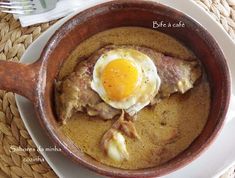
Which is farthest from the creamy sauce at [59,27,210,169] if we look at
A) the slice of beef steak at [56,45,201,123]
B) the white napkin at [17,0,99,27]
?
the white napkin at [17,0,99,27]

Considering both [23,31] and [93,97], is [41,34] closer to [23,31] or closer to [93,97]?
[23,31]

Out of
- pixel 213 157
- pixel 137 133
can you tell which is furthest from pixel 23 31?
pixel 213 157

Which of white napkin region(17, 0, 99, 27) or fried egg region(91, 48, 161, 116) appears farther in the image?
white napkin region(17, 0, 99, 27)

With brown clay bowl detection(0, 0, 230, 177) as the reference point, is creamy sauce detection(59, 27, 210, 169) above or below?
below

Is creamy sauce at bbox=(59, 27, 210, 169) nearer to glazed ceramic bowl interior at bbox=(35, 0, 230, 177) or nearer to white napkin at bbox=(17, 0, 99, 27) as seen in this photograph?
Result: glazed ceramic bowl interior at bbox=(35, 0, 230, 177)

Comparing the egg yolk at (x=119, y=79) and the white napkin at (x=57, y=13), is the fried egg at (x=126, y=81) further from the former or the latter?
the white napkin at (x=57, y=13)

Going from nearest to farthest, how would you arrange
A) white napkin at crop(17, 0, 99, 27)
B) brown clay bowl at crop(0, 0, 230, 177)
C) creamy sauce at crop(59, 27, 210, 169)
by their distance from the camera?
brown clay bowl at crop(0, 0, 230, 177) < creamy sauce at crop(59, 27, 210, 169) < white napkin at crop(17, 0, 99, 27)

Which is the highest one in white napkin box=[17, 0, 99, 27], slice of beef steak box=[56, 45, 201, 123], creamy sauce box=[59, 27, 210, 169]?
white napkin box=[17, 0, 99, 27]
